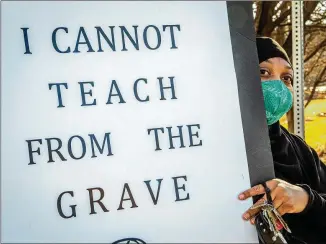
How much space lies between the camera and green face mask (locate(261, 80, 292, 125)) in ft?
4.88

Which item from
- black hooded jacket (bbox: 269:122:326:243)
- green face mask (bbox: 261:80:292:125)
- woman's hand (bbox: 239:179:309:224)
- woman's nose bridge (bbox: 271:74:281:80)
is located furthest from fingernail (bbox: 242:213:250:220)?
woman's nose bridge (bbox: 271:74:281:80)

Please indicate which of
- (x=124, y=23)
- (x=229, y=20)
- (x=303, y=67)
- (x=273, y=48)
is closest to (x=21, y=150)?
(x=124, y=23)

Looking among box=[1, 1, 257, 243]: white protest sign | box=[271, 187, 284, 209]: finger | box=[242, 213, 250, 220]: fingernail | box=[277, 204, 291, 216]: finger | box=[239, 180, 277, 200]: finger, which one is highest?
box=[1, 1, 257, 243]: white protest sign

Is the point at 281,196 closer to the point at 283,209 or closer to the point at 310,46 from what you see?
the point at 283,209

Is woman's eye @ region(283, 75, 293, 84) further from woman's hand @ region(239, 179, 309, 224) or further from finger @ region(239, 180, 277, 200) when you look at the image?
finger @ region(239, 180, 277, 200)

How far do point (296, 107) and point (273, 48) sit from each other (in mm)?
304

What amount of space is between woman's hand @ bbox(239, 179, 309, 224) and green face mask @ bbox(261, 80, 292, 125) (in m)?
A: 0.33

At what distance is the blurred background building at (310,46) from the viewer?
1669 mm

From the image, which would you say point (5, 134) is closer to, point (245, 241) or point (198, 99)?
point (198, 99)

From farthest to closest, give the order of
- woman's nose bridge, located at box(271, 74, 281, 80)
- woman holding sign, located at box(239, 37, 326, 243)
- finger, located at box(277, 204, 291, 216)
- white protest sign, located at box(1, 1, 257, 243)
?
woman's nose bridge, located at box(271, 74, 281, 80), woman holding sign, located at box(239, 37, 326, 243), finger, located at box(277, 204, 291, 216), white protest sign, located at box(1, 1, 257, 243)

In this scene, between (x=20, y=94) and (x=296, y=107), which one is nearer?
(x=20, y=94)

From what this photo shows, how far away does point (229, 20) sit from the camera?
1.20 m

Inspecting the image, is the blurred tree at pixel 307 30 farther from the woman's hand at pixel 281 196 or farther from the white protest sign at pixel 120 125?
the white protest sign at pixel 120 125

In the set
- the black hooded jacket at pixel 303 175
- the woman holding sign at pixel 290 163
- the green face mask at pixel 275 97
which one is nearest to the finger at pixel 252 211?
the woman holding sign at pixel 290 163
